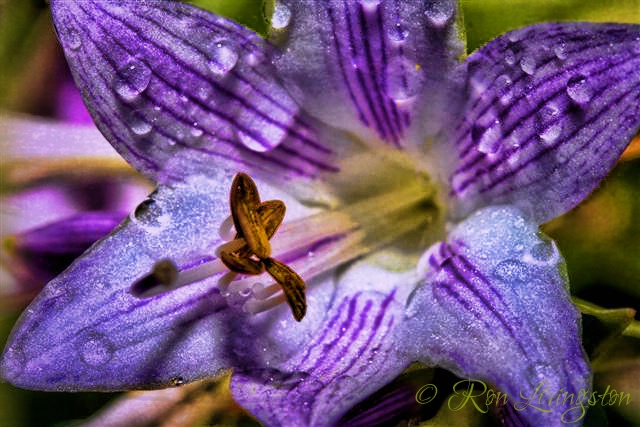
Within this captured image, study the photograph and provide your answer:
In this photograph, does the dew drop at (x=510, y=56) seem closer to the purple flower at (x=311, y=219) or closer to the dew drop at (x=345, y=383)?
the purple flower at (x=311, y=219)

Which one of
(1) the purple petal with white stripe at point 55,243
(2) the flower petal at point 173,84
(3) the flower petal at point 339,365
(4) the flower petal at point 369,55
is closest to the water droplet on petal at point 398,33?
(4) the flower petal at point 369,55

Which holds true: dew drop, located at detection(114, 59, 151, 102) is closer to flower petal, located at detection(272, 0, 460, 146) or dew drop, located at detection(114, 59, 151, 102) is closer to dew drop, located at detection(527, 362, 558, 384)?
flower petal, located at detection(272, 0, 460, 146)

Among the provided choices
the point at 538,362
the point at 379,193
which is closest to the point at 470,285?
the point at 538,362

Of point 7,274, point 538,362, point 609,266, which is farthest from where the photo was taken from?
point 7,274

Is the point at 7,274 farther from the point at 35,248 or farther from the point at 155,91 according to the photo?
the point at 155,91

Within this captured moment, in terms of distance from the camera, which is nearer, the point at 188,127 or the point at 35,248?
the point at 188,127

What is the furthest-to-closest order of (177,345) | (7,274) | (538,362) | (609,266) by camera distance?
(7,274), (609,266), (177,345), (538,362)
